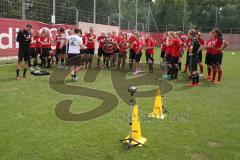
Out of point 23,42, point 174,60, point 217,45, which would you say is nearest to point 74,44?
point 23,42

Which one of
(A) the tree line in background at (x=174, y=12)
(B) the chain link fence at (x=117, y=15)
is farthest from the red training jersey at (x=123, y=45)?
(A) the tree line in background at (x=174, y=12)

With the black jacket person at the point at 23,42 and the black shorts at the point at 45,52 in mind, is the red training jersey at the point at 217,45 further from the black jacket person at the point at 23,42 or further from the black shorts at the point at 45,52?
the black shorts at the point at 45,52

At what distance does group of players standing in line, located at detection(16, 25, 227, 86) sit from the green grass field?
261 cm

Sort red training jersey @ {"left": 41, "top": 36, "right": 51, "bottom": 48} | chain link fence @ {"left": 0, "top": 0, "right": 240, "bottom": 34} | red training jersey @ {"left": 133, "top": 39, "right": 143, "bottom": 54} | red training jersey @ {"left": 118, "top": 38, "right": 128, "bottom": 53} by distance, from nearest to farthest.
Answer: red training jersey @ {"left": 41, "top": 36, "right": 51, "bottom": 48}
red training jersey @ {"left": 133, "top": 39, "right": 143, "bottom": 54}
red training jersey @ {"left": 118, "top": 38, "right": 128, "bottom": 53}
chain link fence @ {"left": 0, "top": 0, "right": 240, "bottom": 34}

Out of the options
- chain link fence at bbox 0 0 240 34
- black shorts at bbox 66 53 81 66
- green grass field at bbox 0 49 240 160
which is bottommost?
green grass field at bbox 0 49 240 160

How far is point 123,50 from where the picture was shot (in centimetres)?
1653

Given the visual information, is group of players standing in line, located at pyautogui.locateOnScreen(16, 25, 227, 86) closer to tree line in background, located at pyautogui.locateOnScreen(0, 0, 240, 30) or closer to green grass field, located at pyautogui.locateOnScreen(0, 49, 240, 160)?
green grass field, located at pyautogui.locateOnScreen(0, 49, 240, 160)

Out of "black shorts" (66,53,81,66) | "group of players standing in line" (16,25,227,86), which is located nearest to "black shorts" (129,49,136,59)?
"group of players standing in line" (16,25,227,86)

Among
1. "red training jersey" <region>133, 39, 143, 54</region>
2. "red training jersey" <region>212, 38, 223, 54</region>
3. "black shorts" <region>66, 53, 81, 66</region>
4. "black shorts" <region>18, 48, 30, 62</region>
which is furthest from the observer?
"red training jersey" <region>133, 39, 143, 54</region>

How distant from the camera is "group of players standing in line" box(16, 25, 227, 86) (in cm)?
1231

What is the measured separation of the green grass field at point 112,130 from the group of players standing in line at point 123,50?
8.57 feet

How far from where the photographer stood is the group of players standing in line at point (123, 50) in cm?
1231

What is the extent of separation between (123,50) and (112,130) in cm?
1047

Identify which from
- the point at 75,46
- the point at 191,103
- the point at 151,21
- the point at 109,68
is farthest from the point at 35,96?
the point at 151,21
